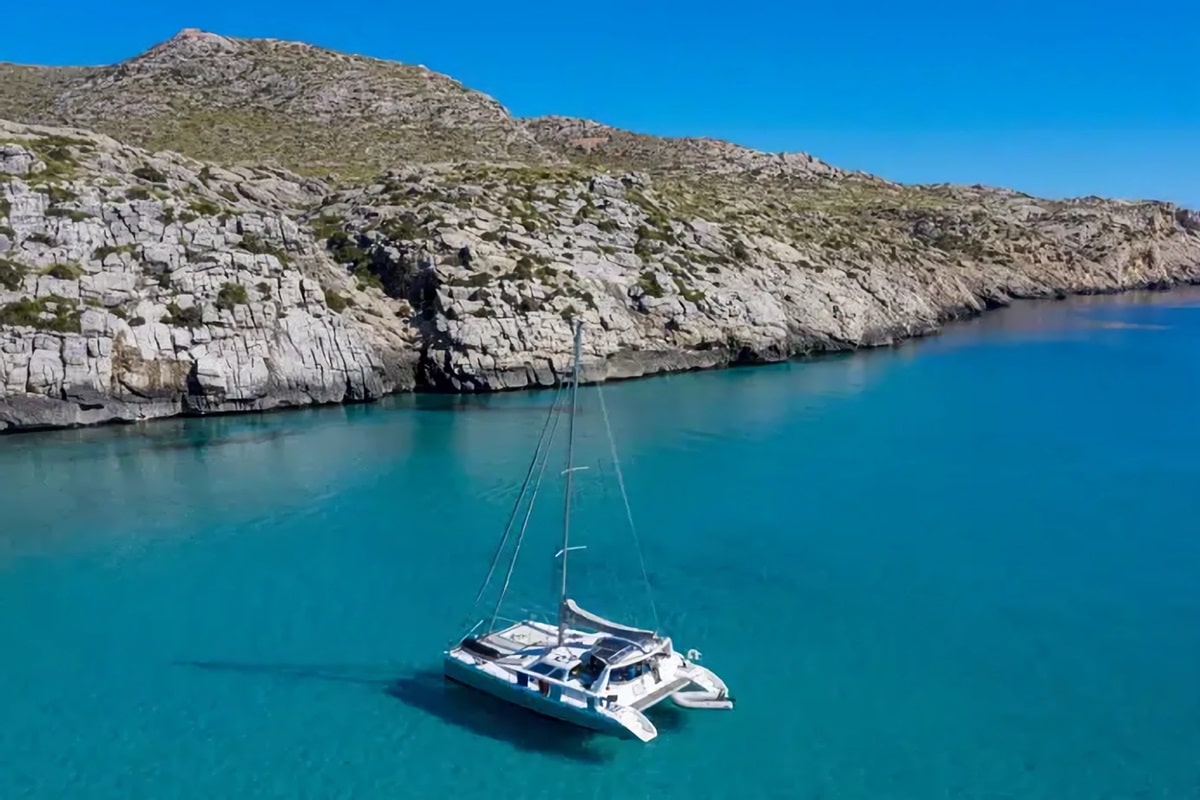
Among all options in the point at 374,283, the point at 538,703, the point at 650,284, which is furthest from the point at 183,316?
the point at 538,703

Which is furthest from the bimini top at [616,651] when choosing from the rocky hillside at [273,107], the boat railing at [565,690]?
the rocky hillside at [273,107]

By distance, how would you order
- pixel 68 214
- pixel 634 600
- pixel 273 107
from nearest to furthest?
pixel 634 600 → pixel 68 214 → pixel 273 107

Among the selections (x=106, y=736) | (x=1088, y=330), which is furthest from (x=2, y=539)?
(x=1088, y=330)

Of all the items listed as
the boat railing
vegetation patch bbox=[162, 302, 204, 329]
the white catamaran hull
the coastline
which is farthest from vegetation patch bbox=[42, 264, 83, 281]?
the boat railing

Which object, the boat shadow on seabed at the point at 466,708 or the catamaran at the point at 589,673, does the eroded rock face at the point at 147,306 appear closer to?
the boat shadow on seabed at the point at 466,708

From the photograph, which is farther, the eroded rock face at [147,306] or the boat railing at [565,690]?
the eroded rock face at [147,306]

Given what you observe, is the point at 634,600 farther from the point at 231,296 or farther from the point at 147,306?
the point at 147,306
